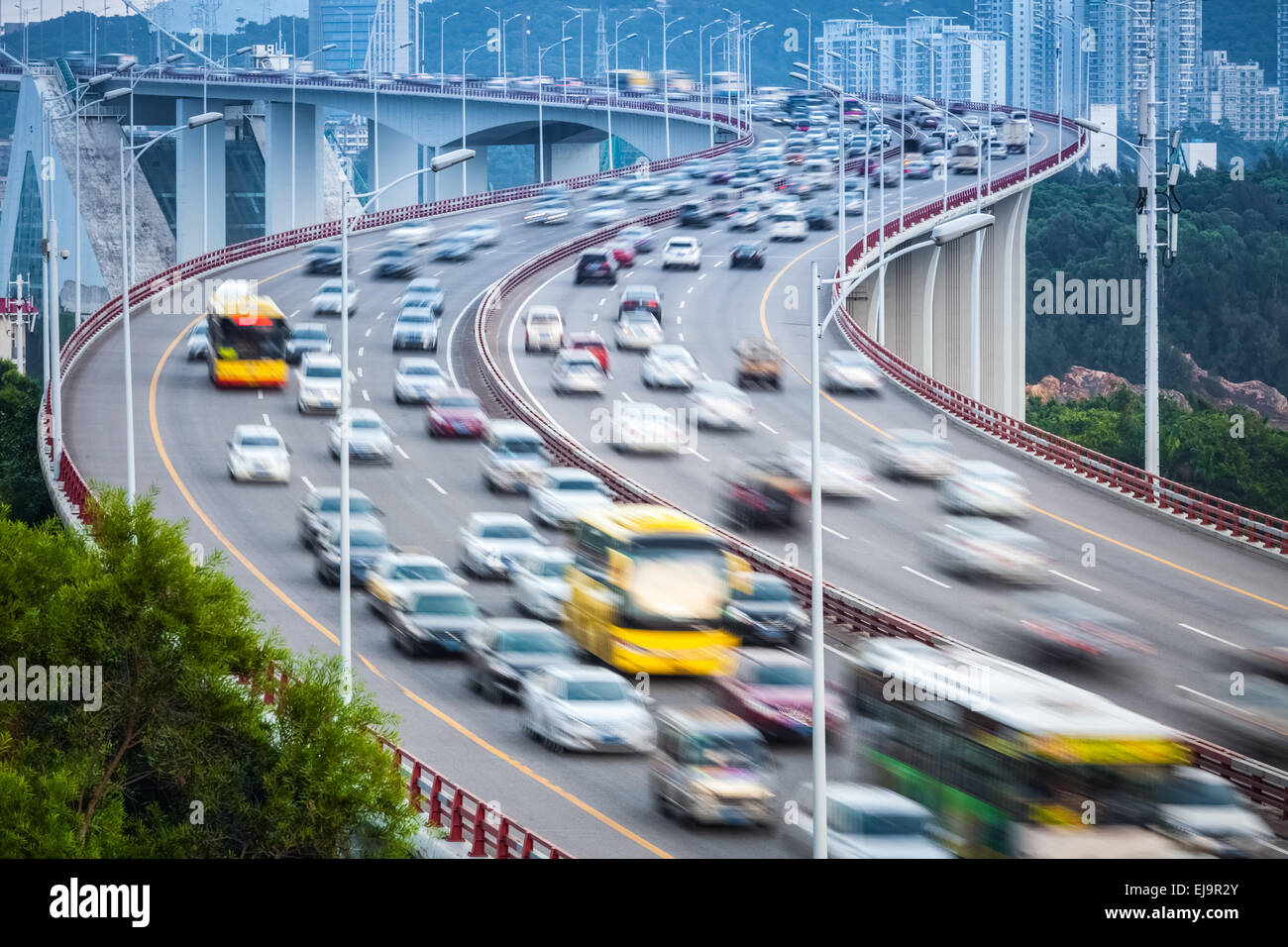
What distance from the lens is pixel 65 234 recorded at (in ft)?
412

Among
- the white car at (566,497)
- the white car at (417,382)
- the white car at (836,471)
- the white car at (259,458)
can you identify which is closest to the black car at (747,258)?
the white car at (417,382)

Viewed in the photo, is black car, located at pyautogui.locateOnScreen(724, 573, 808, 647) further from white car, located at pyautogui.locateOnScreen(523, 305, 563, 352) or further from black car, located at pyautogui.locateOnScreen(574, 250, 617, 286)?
black car, located at pyautogui.locateOnScreen(574, 250, 617, 286)

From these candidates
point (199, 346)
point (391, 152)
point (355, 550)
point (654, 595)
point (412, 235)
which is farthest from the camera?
point (391, 152)

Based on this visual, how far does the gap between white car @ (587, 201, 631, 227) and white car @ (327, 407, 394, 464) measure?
46.3m

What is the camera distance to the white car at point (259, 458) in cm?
4472

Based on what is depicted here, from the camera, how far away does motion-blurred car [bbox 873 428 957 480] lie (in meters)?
45.9

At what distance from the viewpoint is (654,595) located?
A: 31500 mm

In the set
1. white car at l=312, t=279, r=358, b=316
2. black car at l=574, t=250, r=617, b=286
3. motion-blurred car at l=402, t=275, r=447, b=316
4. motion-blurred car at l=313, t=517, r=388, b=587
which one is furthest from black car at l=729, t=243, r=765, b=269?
motion-blurred car at l=313, t=517, r=388, b=587

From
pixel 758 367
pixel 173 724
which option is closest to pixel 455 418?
pixel 758 367

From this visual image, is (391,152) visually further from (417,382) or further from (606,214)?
(417,382)

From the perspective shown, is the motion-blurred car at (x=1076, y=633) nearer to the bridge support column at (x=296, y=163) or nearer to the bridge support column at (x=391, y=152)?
the bridge support column at (x=296, y=163)

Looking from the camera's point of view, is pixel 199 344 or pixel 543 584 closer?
pixel 543 584

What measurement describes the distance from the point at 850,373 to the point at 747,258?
23.7m
